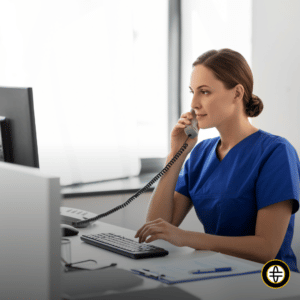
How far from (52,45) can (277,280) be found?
1.93m

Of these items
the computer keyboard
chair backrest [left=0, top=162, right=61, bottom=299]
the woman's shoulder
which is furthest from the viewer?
the woman's shoulder

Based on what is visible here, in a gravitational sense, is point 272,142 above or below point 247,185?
above

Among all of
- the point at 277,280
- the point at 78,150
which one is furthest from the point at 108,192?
the point at 277,280

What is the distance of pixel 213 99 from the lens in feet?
5.30

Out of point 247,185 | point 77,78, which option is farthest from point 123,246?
point 77,78

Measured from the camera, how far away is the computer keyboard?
126 cm

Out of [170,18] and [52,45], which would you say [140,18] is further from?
[52,45]

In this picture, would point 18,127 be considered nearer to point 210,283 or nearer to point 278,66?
point 210,283

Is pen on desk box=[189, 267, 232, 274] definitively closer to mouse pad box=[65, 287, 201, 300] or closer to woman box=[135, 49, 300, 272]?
mouse pad box=[65, 287, 201, 300]

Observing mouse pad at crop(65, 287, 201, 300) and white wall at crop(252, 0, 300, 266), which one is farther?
white wall at crop(252, 0, 300, 266)

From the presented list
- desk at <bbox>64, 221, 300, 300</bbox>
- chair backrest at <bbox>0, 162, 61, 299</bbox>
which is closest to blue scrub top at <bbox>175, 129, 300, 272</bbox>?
desk at <bbox>64, 221, 300, 300</bbox>

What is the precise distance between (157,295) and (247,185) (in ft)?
2.23

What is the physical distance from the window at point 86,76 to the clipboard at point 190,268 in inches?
60.6

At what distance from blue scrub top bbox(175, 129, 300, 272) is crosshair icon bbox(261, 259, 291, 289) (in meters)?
0.34
